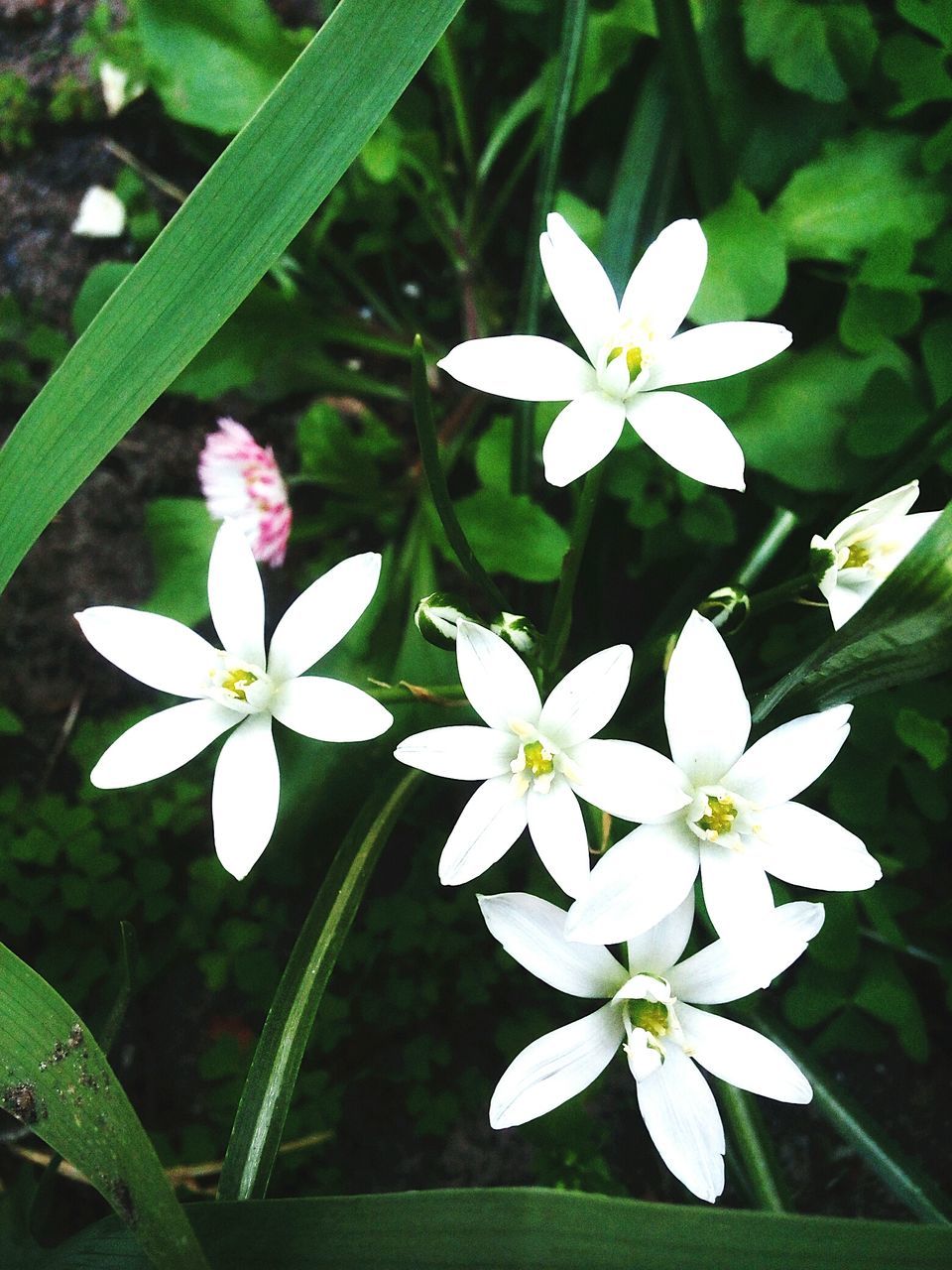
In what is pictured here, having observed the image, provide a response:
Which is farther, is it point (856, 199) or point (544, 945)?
point (856, 199)

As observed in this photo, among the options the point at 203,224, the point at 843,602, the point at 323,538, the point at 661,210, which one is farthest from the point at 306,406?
the point at 843,602

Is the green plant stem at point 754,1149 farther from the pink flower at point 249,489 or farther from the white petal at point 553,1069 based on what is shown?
the pink flower at point 249,489

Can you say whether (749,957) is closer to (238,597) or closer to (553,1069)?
(553,1069)

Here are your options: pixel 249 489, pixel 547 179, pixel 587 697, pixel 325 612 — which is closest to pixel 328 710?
pixel 325 612

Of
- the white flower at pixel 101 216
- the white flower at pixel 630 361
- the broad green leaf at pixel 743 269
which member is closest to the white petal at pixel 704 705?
the white flower at pixel 630 361

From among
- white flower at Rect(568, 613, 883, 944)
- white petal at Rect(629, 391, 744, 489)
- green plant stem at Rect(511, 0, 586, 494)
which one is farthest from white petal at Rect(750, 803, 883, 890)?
green plant stem at Rect(511, 0, 586, 494)
